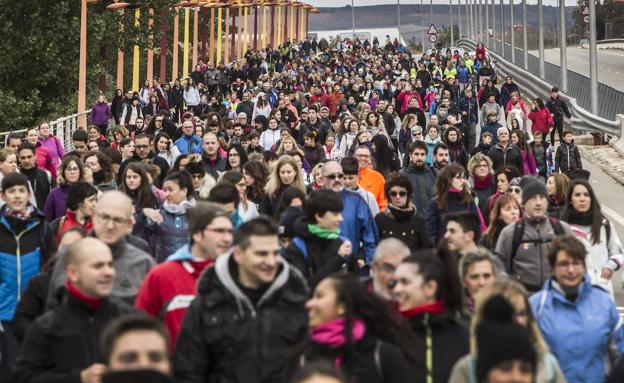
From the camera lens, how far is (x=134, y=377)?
5805 millimetres

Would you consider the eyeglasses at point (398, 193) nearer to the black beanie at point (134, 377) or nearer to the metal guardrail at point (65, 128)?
the black beanie at point (134, 377)

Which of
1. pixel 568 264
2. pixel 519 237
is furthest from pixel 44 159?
pixel 568 264

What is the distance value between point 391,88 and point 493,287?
4183cm

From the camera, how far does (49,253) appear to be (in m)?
11.5

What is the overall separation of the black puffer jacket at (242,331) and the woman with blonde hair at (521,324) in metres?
0.85

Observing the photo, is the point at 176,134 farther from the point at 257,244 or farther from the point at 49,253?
the point at 257,244

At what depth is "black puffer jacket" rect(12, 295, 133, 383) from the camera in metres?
8.09

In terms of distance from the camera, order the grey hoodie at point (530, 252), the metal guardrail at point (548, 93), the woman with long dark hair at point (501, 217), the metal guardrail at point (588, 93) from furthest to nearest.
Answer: the metal guardrail at point (588, 93), the metal guardrail at point (548, 93), the woman with long dark hair at point (501, 217), the grey hoodie at point (530, 252)

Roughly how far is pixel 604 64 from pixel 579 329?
319ft

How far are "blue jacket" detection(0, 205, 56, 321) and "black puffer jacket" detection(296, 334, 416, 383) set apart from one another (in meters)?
4.30

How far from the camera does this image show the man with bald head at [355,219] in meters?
13.6

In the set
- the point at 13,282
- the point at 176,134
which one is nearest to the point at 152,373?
the point at 13,282

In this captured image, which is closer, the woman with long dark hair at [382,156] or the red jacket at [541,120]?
the woman with long dark hair at [382,156]

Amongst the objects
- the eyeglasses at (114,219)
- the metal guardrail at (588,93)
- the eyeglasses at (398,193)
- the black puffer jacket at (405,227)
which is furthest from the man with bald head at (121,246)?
the metal guardrail at (588,93)
